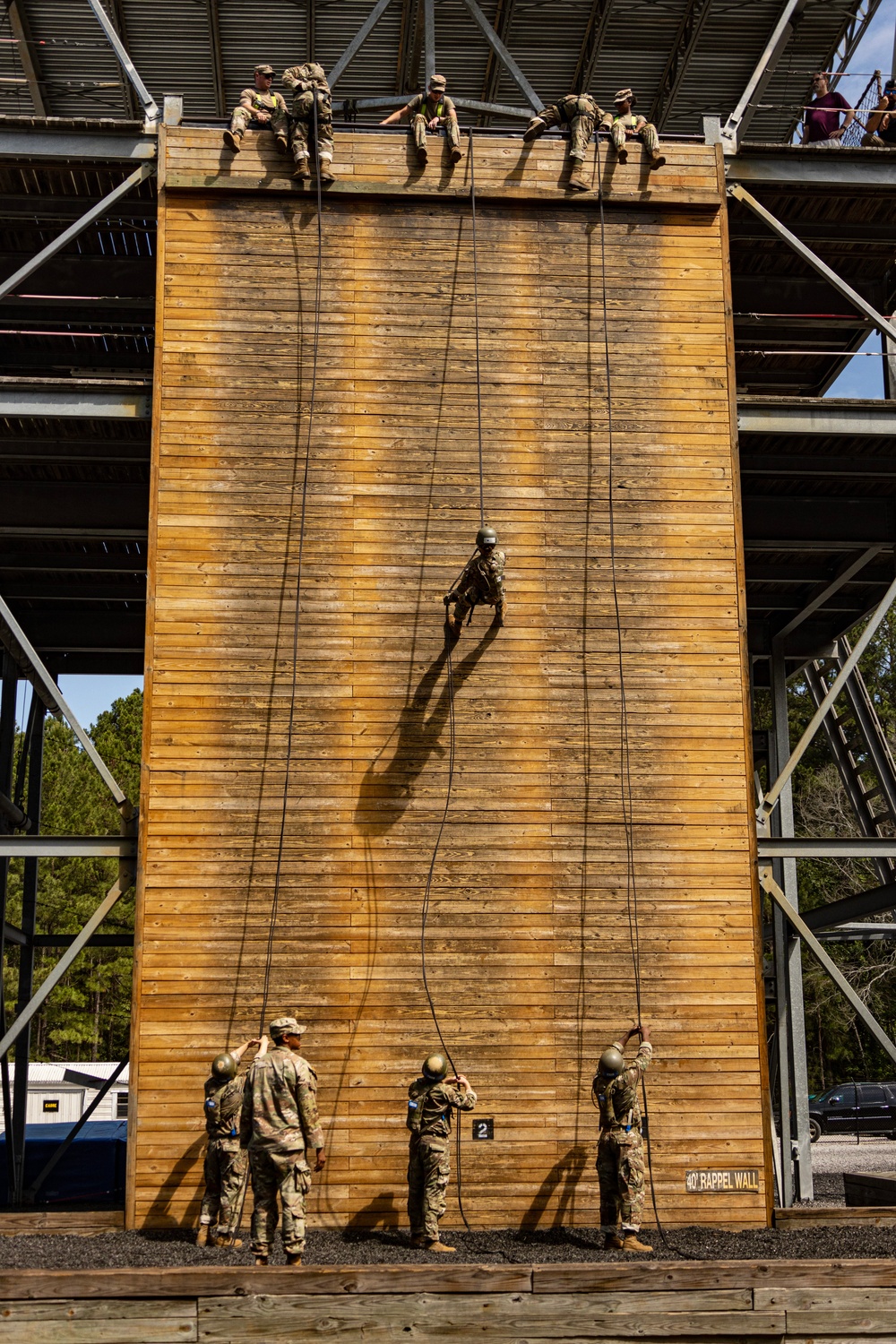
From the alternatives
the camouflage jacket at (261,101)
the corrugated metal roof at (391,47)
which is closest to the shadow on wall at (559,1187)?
the camouflage jacket at (261,101)

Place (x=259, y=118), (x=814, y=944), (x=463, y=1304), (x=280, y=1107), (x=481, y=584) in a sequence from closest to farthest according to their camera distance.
→ (x=463, y=1304) < (x=280, y=1107) < (x=481, y=584) < (x=814, y=944) < (x=259, y=118)

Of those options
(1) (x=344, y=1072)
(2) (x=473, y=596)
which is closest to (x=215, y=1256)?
(1) (x=344, y=1072)

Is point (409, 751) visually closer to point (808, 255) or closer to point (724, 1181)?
point (724, 1181)

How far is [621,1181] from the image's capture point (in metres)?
13.7

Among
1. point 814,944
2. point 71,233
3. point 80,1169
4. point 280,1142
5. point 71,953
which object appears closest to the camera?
point 280,1142

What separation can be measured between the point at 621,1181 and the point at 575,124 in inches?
489

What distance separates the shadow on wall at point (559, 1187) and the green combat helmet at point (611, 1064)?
136 centimetres

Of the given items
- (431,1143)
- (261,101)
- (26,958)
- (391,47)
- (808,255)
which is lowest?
(431,1143)

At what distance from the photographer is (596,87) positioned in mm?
24016

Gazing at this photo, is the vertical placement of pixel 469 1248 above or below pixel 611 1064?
below

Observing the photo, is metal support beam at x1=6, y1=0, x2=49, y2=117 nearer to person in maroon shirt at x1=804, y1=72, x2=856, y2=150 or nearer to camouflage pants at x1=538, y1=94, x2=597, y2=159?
camouflage pants at x1=538, y1=94, x2=597, y2=159

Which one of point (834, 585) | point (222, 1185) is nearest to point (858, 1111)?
point (834, 585)

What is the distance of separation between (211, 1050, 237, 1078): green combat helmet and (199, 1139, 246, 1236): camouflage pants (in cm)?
64

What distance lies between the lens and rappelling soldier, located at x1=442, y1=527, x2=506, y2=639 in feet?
47.8
